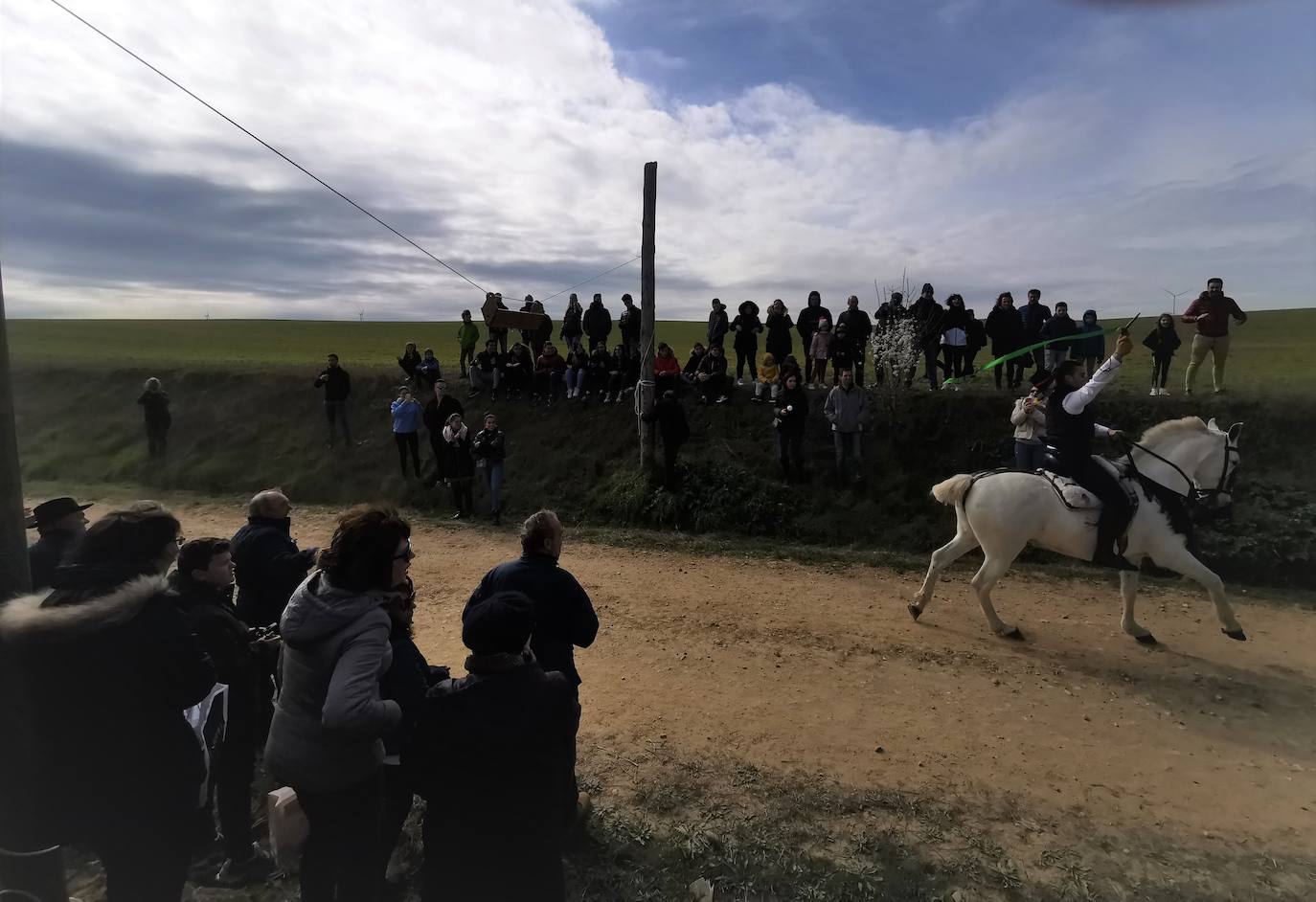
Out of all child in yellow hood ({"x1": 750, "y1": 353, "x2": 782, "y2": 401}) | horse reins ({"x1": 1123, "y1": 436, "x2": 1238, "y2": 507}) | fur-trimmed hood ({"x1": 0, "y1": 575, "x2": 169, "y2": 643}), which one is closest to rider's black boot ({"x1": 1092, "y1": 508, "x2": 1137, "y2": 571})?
horse reins ({"x1": 1123, "y1": 436, "x2": 1238, "y2": 507})

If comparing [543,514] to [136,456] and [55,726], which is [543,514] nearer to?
[55,726]

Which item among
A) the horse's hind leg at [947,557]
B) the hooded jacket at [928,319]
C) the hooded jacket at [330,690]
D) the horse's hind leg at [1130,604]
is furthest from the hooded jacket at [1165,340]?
the hooded jacket at [330,690]

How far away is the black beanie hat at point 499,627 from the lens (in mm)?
2418

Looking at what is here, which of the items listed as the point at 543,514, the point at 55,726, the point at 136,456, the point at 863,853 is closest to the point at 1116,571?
the point at 863,853

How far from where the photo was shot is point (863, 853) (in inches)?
162

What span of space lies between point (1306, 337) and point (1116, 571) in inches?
1386

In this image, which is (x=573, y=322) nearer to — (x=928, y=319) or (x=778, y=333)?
(x=778, y=333)

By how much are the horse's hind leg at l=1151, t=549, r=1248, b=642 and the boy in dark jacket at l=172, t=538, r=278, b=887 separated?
26.6 ft

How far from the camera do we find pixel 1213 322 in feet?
39.5

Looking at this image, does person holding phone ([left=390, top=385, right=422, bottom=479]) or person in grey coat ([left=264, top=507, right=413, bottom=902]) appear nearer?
person in grey coat ([left=264, top=507, right=413, bottom=902])

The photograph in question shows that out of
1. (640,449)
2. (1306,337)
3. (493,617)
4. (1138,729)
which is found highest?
(1306,337)

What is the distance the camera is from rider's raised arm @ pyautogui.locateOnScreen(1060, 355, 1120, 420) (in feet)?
21.1

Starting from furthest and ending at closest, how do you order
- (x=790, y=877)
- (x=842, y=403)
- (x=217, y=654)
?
(x=842, y=403), (x=790, y=877), (x=217, y=654)

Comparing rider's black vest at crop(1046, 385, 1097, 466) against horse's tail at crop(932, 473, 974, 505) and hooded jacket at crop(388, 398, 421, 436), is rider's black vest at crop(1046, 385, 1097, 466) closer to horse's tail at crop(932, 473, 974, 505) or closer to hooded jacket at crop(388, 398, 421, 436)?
horse's tail at crop(932, 473, 974, 505)
